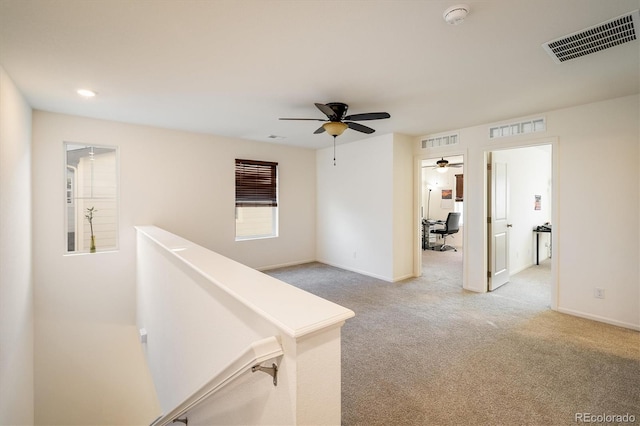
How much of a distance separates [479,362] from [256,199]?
4265 mm

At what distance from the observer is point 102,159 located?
13.6ft

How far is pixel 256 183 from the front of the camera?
548 cm

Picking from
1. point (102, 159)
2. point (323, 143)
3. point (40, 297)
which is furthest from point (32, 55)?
point (323, 143)

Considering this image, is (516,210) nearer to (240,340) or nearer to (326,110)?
(326,110)

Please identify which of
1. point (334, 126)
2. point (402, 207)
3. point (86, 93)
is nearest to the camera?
point (86, 93)

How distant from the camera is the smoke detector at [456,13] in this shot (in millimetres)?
1659

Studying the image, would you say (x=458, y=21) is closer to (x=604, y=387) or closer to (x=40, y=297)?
(x=604, y=387)

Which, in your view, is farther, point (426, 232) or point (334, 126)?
point (426, 232)

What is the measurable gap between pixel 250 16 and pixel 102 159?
11.8ft

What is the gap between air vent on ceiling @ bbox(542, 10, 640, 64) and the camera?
1802mm

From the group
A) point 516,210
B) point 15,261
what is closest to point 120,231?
point 15,261

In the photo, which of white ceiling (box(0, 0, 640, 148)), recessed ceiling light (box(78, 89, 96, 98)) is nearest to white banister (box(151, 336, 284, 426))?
white ceiling (box(0, 0, 640, 148))

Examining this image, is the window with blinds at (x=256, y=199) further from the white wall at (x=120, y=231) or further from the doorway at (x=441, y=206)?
the doorway at (x=441, y=206)

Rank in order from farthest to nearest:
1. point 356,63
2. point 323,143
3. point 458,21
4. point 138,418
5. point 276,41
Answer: point 323,143 → point 138,418 → point 356,63 → point 276,41 → point 458,21
